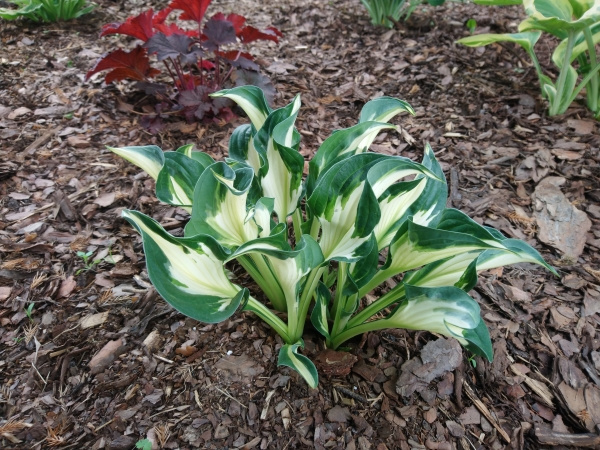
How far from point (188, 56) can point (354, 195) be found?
133 cm

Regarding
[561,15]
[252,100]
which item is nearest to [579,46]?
[561,15]

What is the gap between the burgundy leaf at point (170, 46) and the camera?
1944 mm

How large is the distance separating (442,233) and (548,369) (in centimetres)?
76

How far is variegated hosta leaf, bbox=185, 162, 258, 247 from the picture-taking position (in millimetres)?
976

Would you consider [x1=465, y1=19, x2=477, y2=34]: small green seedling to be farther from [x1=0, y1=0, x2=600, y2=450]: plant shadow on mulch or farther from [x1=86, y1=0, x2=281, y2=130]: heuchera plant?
[x1=86, y1=0, x2=281, y2=130]: heuchera plant

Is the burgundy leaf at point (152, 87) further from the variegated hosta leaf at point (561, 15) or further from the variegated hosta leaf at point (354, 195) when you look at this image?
the variegated hosta leaf at point (561, 15)

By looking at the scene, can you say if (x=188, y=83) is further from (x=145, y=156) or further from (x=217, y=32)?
(x=145, y=156)

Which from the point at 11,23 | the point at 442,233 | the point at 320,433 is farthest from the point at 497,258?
the point at 11,23

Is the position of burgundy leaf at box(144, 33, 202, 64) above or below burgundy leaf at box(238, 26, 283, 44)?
below

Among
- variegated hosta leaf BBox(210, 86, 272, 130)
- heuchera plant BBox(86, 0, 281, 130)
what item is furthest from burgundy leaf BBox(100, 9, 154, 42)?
variegated hosta leaf BBox(210, 86, 272, 130)

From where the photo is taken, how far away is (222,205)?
1.04 metres

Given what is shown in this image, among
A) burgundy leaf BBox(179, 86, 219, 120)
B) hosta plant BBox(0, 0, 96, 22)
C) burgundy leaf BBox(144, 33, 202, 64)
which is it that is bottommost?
burgundy leaf BBox(179, 86, 219, 120)

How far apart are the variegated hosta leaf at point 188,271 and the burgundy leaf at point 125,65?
151cm

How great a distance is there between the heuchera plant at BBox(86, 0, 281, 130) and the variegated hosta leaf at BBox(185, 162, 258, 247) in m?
1.19
